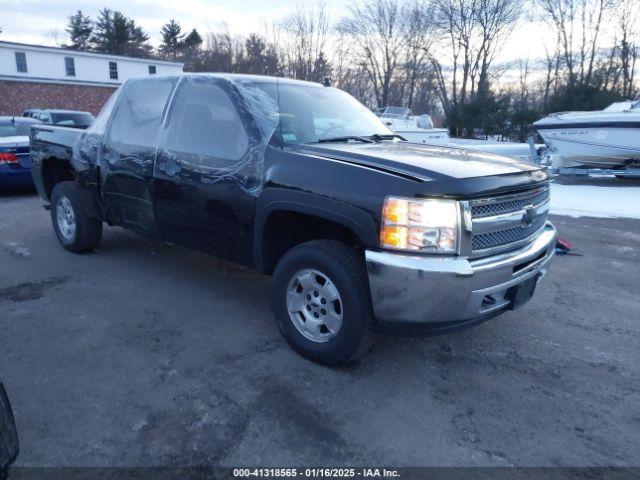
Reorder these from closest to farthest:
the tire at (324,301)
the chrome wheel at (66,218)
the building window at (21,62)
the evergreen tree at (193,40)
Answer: the tire at (324,301), the chrome wheel at (66,218), the building window at (21,62), the evergreen tree at (193,40)

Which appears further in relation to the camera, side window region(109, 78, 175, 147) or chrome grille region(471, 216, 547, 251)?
side window region(109, 78, 175, 147)

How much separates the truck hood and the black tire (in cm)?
304

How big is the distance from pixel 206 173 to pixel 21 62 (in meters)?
38.2

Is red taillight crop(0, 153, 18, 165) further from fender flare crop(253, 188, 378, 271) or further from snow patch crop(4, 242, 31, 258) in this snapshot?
fender flare crop(253, 188, 378, 271)

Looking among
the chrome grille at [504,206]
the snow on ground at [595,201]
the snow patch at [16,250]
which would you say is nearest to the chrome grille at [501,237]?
the chrome grille at [504,206]

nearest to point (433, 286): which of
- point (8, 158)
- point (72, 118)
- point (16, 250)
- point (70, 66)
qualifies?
point (16, 250)

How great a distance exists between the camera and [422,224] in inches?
101

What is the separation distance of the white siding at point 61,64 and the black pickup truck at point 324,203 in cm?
3054

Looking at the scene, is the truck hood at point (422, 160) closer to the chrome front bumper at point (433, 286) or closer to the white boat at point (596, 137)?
the chrome front bumper at point (433, 286)

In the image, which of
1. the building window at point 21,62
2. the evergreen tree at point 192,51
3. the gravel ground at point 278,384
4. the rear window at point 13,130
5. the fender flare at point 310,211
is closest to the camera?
the gravel ground at point 278,384

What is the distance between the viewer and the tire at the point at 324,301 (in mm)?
2816

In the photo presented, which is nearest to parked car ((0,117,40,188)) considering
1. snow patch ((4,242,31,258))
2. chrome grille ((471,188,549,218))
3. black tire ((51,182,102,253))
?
snow patch ((4,242,31,258))

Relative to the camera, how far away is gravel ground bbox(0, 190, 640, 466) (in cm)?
238

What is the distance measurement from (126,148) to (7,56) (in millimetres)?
36830
